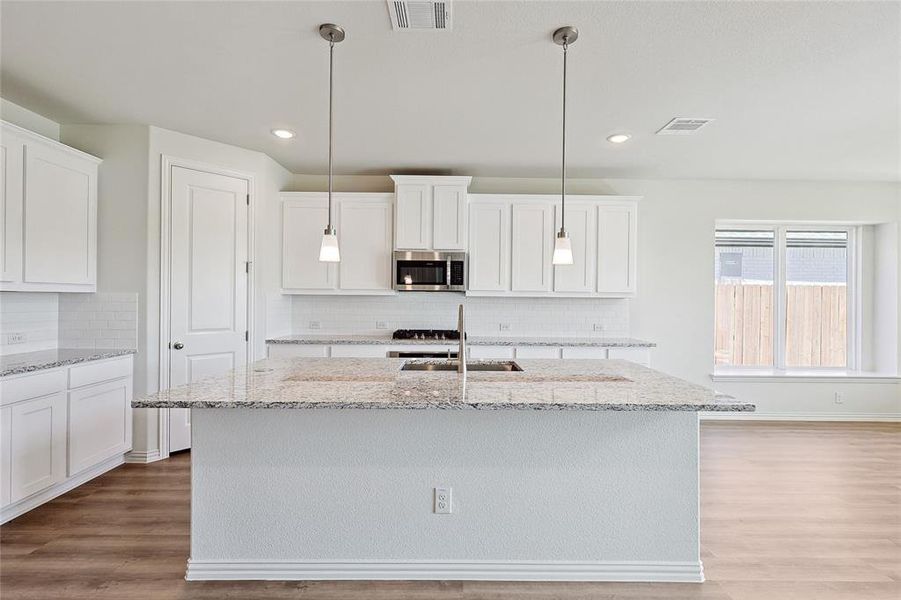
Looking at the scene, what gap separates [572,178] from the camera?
496 cm

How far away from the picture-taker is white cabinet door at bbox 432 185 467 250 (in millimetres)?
4520

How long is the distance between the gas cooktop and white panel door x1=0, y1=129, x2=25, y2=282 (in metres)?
2.79

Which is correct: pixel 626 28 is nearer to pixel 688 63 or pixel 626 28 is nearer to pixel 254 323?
pixel 688 63

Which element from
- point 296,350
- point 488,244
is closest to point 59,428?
point 296,350

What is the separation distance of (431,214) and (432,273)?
57 centimetres

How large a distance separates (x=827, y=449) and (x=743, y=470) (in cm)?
115

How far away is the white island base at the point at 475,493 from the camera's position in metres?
2.13

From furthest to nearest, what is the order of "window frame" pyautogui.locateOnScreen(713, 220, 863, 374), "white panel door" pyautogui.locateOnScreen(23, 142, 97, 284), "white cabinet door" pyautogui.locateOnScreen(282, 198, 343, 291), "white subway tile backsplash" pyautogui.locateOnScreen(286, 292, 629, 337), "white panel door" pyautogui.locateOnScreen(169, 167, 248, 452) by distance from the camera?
"window frame" pyautogui.locateOnScreen(713, 220, 863, 374), "white subway tile backsplash" pyautogui.locateOnScreen(286, 292, 629, 337), "white cabinet door" pyautogui.locateOnScreen(282, 198, 343, 291), "white panel door" pyautogui.locateOnScreen(169, 167, 248, 452), "white panel door" pyautogui.locateOnScreen(23, 142, 97, 284)

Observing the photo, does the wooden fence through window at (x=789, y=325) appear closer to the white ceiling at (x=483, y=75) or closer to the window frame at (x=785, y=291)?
the window frame at (x=785, y=291)

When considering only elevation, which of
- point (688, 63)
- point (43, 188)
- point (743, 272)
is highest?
point (688, 63)

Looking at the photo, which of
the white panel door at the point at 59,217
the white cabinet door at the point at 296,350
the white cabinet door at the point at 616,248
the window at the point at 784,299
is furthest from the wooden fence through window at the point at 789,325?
the white panel door at the point at 59,217

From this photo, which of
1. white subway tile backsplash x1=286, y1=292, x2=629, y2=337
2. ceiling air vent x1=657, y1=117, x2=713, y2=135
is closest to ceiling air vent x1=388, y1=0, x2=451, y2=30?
ceiling air vent x1=657, y1=117, x2=713, y2=135

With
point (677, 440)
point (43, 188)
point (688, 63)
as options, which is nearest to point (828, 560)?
point (677, 440)

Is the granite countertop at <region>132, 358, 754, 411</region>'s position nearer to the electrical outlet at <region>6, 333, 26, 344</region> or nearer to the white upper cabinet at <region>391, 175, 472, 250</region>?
the electrical outlet at <region>6, 333, 26, 344</region>
